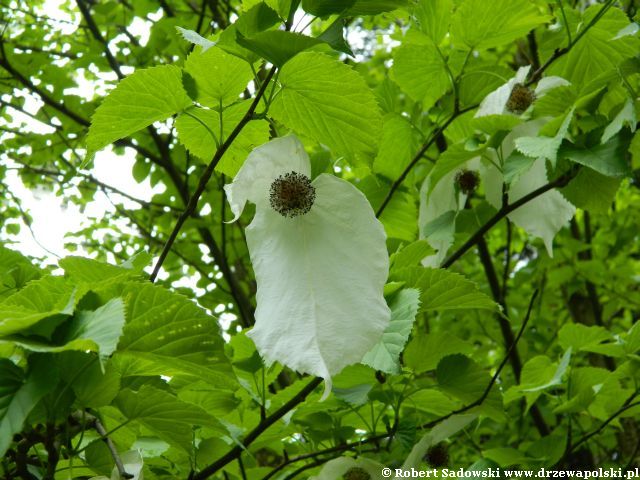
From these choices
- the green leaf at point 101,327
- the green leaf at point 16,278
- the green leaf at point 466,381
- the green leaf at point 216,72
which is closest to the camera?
the green leaf at point 101,327

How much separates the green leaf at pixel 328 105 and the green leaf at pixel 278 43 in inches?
2.0

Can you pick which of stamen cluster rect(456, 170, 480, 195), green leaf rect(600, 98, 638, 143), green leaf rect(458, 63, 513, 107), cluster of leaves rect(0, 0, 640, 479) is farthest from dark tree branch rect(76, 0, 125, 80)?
green leaf rect(600, 98, 638, 143)

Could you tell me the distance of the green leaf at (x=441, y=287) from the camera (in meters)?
0.97

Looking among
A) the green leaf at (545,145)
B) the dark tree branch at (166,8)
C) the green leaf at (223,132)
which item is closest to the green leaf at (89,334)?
the green leaf at (223,132)

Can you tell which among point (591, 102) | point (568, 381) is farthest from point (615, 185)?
point (568, 381)

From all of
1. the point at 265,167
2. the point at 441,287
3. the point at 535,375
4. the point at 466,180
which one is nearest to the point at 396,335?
the point at 441,287

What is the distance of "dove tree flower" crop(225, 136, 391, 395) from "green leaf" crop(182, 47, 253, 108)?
6.1 inches

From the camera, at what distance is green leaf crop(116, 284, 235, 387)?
757 millimetres

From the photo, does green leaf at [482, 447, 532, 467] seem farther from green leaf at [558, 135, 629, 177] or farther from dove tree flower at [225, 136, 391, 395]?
dove tree flower at [225, 136, 391, 395]

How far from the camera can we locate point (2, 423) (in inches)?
25.8

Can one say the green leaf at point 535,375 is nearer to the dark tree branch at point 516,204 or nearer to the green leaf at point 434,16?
the dark tree branch at point 516,204

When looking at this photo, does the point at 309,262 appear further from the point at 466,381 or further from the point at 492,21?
the point at 492,21

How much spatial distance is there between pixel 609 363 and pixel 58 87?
221 cm

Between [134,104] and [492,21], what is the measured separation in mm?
721
